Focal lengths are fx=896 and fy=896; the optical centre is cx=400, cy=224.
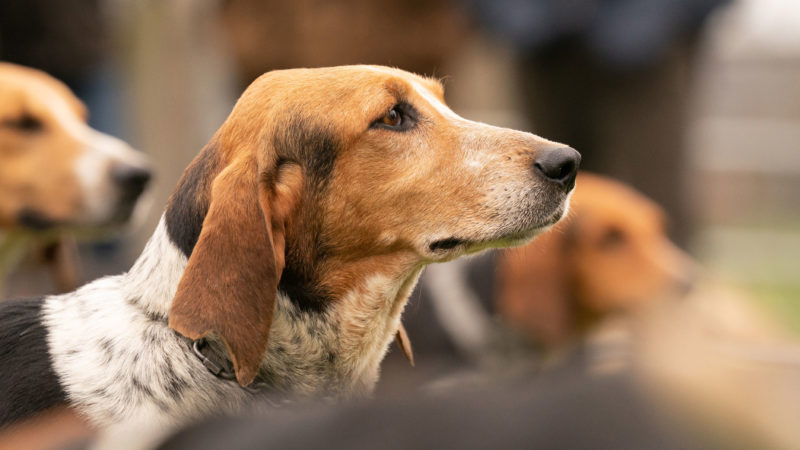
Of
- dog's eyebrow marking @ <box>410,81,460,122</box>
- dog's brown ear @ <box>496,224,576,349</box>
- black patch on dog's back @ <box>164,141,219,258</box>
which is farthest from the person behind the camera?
dog's brown ear @ <box>496,224,576,349</box>

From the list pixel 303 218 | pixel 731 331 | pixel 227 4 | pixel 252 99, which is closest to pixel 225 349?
pixel 303 218

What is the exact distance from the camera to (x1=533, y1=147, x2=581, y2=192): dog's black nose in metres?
2.18

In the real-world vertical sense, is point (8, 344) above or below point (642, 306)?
above

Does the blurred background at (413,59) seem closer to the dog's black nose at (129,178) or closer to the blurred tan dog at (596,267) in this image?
the blurred tan dog at (596,267)

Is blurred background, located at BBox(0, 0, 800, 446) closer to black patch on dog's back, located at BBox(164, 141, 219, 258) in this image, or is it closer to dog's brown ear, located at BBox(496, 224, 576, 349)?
dog's brown ear, located at BBox(496, 224, 576, 349)

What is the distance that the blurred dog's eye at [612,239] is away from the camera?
5.86m

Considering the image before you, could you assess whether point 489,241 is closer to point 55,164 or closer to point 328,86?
point 328,86

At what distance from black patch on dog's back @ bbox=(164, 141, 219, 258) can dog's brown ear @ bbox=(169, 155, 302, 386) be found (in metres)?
0.06

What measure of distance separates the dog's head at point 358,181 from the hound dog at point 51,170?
133cm

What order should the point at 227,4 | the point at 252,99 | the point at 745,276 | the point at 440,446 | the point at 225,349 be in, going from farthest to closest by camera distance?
the point at 745,276 → the point at 227,4 → the point at 252,99 → the point at 225,349 → the point at 440,446

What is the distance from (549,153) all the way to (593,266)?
379 centimetres

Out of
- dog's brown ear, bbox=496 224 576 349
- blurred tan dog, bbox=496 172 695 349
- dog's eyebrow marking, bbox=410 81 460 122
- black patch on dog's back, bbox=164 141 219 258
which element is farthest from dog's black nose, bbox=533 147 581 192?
blurred tan dog, bbox=496 172 695 349

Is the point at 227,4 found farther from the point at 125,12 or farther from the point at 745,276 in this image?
the point at 745,276

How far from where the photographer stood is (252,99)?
221 cm
